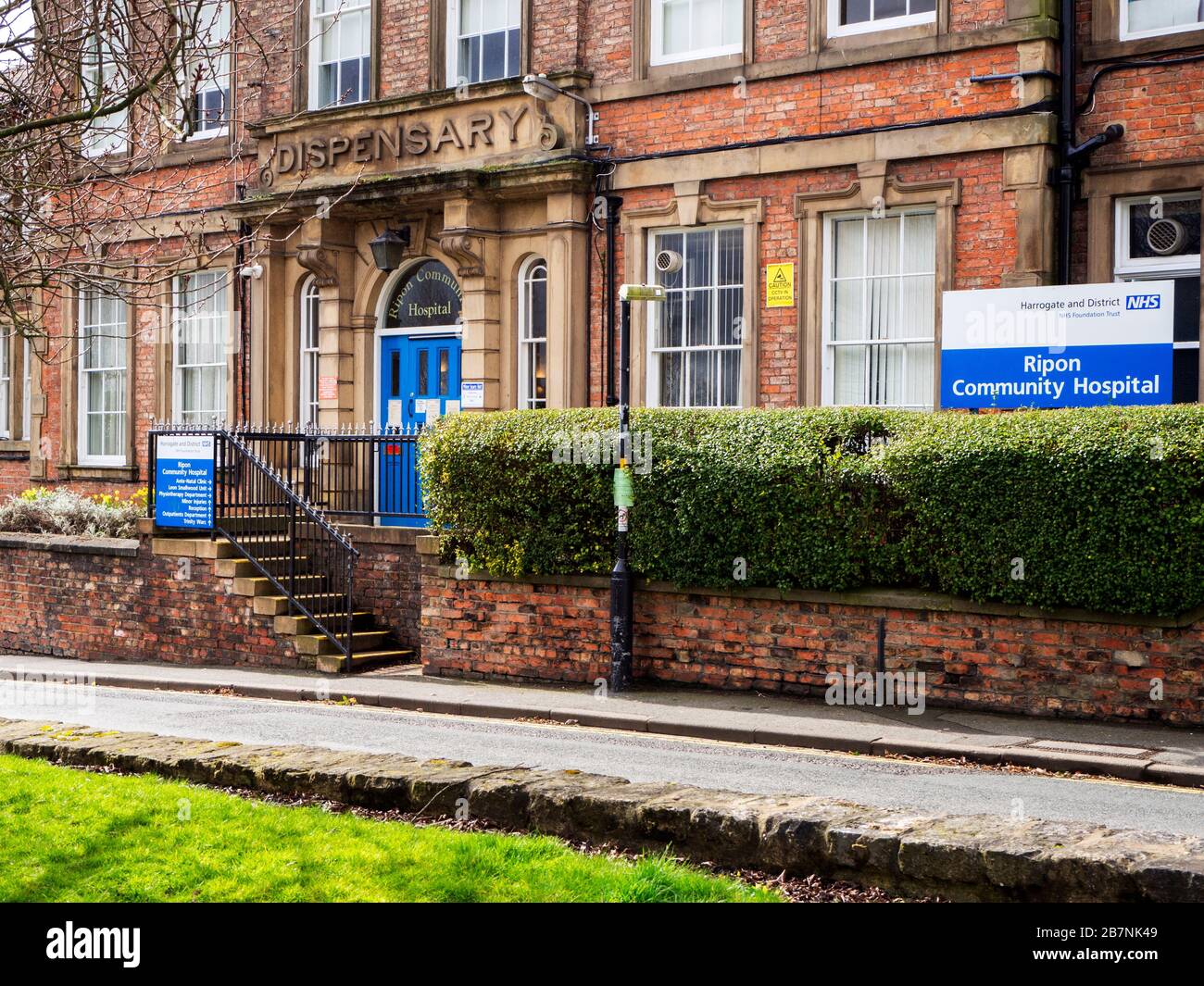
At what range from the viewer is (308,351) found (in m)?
20.9

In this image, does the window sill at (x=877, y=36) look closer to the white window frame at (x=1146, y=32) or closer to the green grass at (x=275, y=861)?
the white window frame at (x=1146, y=32)

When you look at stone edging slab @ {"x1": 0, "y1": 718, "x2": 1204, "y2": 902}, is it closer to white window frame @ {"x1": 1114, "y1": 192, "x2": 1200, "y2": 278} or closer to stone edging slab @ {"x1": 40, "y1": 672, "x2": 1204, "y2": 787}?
stone edging slab @ {"x1": 40, "y1": 672, "x2": 1204, "y2": 787}

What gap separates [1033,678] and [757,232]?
7.05m

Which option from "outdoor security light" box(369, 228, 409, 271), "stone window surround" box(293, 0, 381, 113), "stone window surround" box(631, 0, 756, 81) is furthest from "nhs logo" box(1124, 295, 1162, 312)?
"stone window surround" box(293, 0, 381, 113)

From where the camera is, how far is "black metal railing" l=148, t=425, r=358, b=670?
1636 centimetres

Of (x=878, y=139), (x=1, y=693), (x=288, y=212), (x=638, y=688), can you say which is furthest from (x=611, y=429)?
(x=288, y=212)

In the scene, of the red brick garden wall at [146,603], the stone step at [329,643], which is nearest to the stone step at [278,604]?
the red brick garden wall at [146,603]

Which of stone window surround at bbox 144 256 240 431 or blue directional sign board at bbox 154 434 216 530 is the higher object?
stone window surround at bbox 144 256 240 431

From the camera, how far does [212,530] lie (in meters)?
16.9

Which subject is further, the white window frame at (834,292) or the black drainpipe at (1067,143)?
the white window frame at (834,292)

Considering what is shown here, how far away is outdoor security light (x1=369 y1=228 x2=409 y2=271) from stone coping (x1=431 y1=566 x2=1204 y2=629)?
250 inches

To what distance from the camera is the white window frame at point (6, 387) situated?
985 inches

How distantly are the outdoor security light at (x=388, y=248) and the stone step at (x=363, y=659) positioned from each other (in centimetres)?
558
